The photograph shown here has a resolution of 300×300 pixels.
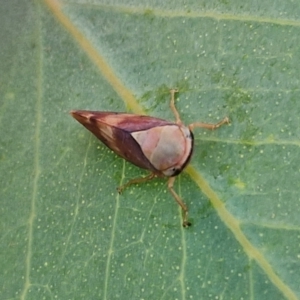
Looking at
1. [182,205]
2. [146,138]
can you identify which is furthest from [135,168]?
[182,205]

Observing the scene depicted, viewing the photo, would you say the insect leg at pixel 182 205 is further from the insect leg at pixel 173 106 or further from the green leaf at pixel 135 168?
the insect leg at pixel 173 106

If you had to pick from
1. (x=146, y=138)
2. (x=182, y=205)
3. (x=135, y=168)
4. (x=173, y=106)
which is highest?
(x=173, y=106)

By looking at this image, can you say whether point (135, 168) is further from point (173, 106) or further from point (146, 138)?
point (173, 106)

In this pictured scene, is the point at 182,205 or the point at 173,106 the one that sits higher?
the point at 173,106

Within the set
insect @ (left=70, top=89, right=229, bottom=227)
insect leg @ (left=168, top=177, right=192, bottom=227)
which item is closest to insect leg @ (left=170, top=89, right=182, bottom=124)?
insect @ (left=70, top=89, right=229, bottom=227)

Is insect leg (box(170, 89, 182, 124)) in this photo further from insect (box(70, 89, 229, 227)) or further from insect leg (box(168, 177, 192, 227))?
insect leg (box(168, 177, 192, 227))

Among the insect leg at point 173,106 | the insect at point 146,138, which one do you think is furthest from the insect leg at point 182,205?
the insect leg at point 173,106
